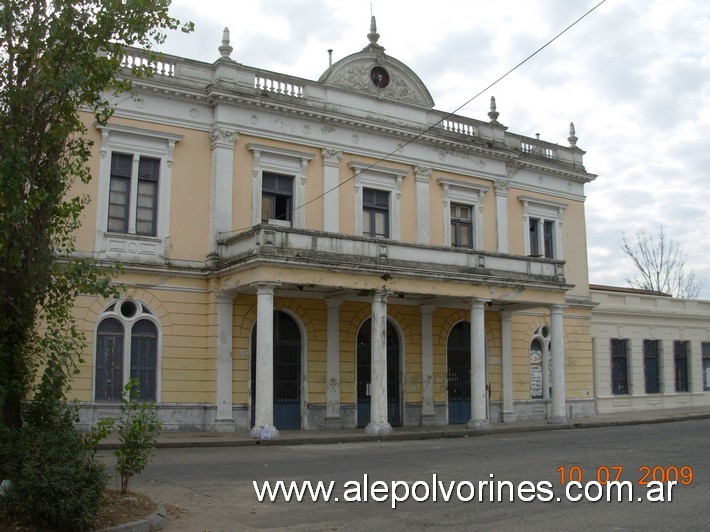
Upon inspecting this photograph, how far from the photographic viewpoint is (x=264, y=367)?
19.2 metres

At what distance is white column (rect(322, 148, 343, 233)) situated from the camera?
2350 cm

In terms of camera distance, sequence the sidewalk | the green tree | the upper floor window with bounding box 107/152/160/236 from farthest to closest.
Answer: the upper floor window with bounding box 107/152/160/236
the sidewalk
the green tree

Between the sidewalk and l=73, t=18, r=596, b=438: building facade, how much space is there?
546 mm

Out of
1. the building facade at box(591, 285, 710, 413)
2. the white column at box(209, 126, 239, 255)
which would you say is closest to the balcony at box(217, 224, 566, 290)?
the white column at box(209, 126, 239, 255)

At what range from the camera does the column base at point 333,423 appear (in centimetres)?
2261

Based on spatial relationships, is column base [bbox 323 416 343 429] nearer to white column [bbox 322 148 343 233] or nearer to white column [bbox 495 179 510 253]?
white column [bbox 322 148 343 233]

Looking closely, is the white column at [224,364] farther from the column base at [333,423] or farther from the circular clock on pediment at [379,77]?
the circular clock on pediment at [379,77]

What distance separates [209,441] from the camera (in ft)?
58.9

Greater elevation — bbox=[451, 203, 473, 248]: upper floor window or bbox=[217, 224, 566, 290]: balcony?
bbox=[451, 203, 473, 248]: upper floor window

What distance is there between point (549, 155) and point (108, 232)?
17666mm

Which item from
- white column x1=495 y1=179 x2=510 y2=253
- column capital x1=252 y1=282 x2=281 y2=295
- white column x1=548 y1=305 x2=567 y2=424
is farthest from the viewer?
white column x1=495 y1=179 x2=510 y2=253

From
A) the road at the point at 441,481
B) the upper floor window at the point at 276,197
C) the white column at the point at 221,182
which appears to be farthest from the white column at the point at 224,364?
the road at the point at 441,481

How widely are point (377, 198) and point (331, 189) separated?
1.99m

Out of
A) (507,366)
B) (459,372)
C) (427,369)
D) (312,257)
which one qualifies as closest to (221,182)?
(312,257)
